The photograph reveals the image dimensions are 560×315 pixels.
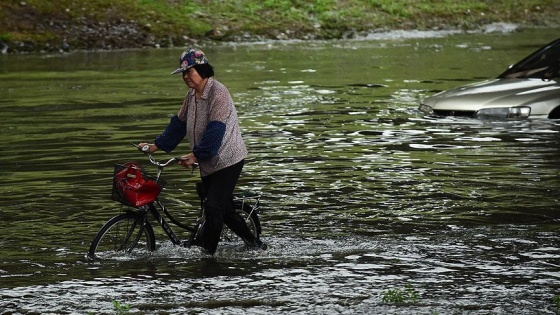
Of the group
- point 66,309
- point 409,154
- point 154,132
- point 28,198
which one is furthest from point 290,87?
point 66,309

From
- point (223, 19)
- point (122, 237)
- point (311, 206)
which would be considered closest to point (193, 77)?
point (122, 237)

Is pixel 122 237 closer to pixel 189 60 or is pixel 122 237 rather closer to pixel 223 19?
pixel 189 60

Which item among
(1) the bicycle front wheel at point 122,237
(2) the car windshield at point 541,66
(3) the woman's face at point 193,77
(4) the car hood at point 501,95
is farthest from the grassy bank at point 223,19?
(3) the woman's face at point 193,77

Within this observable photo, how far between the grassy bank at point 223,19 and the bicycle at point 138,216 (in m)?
27.2

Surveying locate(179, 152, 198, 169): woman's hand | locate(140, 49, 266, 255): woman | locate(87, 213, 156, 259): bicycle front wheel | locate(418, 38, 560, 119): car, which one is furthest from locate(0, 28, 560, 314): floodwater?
locate(179, 152, 198, 169): woman's hand

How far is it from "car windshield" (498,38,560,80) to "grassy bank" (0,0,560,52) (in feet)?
65.6

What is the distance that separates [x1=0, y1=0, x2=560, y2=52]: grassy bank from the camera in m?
38.0

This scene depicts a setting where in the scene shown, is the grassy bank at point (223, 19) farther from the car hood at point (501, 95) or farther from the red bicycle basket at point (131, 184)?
the red bicycle basket at point (131, 184)

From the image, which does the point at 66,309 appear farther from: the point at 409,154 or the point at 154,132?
the point at 154,132

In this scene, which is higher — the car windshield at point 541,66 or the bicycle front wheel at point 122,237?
the car windshield at point 541,66

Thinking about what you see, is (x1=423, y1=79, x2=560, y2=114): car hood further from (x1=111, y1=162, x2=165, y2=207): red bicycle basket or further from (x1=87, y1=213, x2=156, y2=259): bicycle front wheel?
(x1=111, y1=162, x2=165, y2=207): red bicycle basket

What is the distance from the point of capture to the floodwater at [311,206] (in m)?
8.60

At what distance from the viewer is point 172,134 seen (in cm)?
975

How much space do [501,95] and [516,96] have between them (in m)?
0.25
